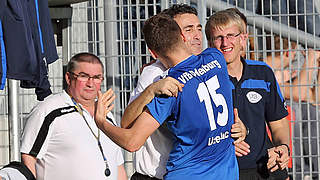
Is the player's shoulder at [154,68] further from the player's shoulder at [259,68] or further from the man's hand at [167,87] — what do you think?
the player's shoulder at [259,68]

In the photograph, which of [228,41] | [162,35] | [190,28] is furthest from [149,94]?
[228,41]

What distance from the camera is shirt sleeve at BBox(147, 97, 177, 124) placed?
3570mm

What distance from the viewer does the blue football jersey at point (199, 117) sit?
3.64 m

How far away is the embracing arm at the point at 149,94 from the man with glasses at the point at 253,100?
0.93 metres

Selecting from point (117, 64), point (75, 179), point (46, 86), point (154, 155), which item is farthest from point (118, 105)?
point (154, 155)

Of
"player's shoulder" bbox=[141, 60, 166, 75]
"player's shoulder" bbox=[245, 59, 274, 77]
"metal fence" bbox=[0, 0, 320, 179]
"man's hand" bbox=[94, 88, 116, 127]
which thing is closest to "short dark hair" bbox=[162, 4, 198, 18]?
"player's shoulder" bbox=[141, 60, 166, 75]

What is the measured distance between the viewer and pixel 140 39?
6.15m

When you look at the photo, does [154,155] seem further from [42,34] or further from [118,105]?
[118,105]

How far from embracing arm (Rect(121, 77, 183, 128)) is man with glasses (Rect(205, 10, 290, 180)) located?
93cm

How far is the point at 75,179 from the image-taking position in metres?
5.00

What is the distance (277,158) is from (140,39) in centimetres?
225

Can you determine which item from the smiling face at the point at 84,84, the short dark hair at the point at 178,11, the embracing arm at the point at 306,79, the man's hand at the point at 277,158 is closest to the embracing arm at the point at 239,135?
the man's hand at the point at 277,158

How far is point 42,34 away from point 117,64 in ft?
4.99

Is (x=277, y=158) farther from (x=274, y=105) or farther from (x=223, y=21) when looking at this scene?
(x=223, y=21)
